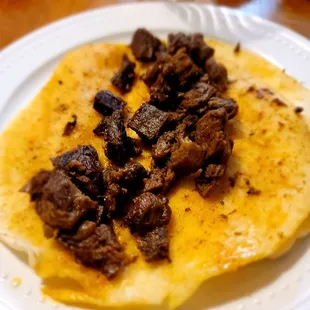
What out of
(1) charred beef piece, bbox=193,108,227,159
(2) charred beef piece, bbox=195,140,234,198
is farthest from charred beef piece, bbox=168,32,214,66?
(2) charred beef piece, bbox=195,140,234,198

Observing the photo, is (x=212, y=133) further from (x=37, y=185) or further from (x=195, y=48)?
(x=37, y=185)

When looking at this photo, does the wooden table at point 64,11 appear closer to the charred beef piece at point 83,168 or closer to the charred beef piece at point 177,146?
the charred beef piece at point 177,146

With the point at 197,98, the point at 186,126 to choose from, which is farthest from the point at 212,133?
the point at 197,98

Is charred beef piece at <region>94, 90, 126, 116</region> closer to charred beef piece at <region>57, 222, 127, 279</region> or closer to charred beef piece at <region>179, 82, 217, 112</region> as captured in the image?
charred beef piece at <region>179, 82, 217, 112</region>

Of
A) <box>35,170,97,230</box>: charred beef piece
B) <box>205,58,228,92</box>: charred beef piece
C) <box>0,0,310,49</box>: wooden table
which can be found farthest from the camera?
<box>0,0,310,49</box>: wooden table

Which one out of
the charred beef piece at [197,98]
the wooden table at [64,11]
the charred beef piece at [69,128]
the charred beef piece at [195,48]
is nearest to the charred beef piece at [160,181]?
the charred beef piece at [197,98]

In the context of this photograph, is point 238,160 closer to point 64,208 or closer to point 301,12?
point 64,208
